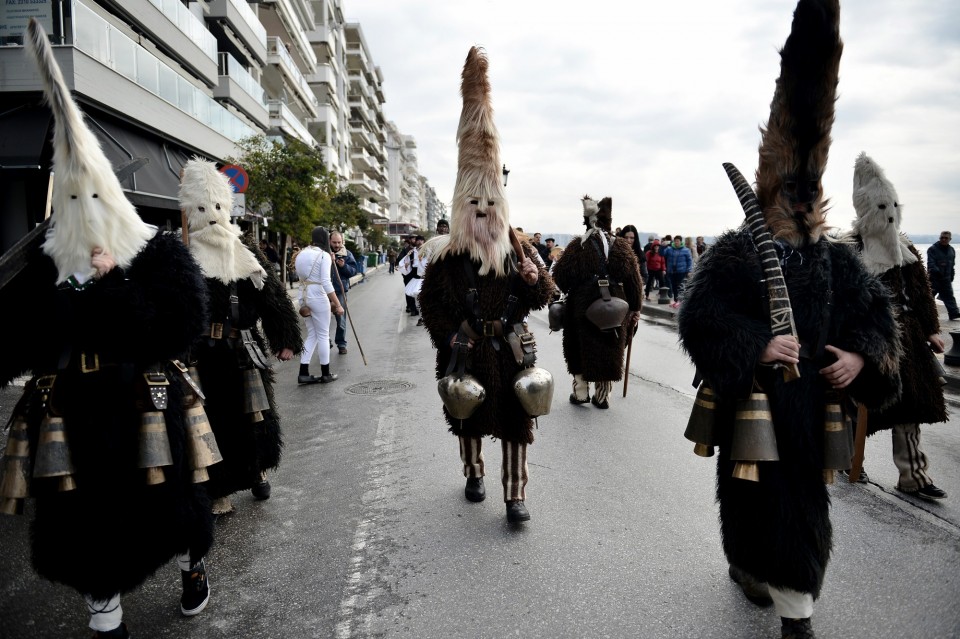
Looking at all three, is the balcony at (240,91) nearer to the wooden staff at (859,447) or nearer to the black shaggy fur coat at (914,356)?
the black shaggy fur coat at (914,356)

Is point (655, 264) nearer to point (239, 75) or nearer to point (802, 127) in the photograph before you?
point (802, 127)

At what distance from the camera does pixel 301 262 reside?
815 cm

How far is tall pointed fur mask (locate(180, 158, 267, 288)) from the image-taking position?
3.88 m

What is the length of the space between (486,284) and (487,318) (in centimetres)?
22

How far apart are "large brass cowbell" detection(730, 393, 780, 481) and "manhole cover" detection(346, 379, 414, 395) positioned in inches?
215

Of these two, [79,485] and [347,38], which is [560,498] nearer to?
[79,485]

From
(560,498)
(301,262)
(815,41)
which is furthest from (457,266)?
(301,262)

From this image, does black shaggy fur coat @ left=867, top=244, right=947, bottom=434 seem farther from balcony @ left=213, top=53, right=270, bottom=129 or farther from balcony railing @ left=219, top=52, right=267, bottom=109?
balcony railing @ left=219, top=52, right=267, bottom=109

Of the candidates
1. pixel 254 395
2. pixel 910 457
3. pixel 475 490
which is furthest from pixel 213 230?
pixel 910 457

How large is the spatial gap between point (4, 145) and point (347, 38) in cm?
6760

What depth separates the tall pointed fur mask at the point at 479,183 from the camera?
152 inches

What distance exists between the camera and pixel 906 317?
412 centimetres

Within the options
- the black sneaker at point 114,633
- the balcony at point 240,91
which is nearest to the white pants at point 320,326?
the black sneaker at point 114,633

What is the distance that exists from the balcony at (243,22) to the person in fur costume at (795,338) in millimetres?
28829
